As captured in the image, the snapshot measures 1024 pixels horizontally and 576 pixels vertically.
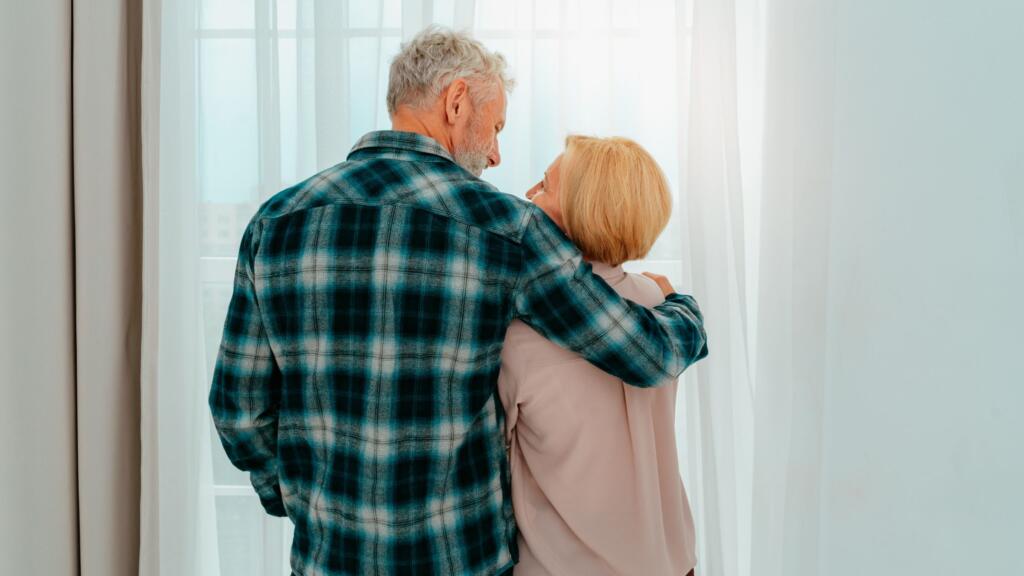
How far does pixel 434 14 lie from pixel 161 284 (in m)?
0.81

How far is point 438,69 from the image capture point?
1.06m

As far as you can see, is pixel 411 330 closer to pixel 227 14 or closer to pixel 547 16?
pixel 547 16

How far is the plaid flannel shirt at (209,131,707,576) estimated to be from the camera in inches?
37.8

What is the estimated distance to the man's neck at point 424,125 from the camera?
1075 millimetres

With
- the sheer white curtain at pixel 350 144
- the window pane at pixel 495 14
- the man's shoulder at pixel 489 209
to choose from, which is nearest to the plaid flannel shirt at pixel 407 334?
the man's shoulder at pixel 489 209

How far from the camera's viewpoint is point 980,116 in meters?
0.79

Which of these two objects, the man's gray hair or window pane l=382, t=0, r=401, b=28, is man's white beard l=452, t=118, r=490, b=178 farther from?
window pane l=382, t=0, r=401, b=28

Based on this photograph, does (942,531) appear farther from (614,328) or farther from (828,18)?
(828,18)

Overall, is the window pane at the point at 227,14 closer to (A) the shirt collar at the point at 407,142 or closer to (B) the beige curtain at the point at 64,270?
(B) the beige curtain at the point at 64,270

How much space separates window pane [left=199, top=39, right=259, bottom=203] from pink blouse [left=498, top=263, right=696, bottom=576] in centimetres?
82

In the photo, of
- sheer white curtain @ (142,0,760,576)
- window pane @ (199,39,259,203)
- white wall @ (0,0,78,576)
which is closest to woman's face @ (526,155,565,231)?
sheer white curtain @ (142,0,760,576)

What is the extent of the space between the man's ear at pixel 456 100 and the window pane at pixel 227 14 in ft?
2.25

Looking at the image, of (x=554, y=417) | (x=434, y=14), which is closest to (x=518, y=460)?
(x=554, y=417)

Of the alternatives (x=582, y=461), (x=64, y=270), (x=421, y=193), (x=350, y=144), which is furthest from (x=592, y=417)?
(x=64, y=270)
